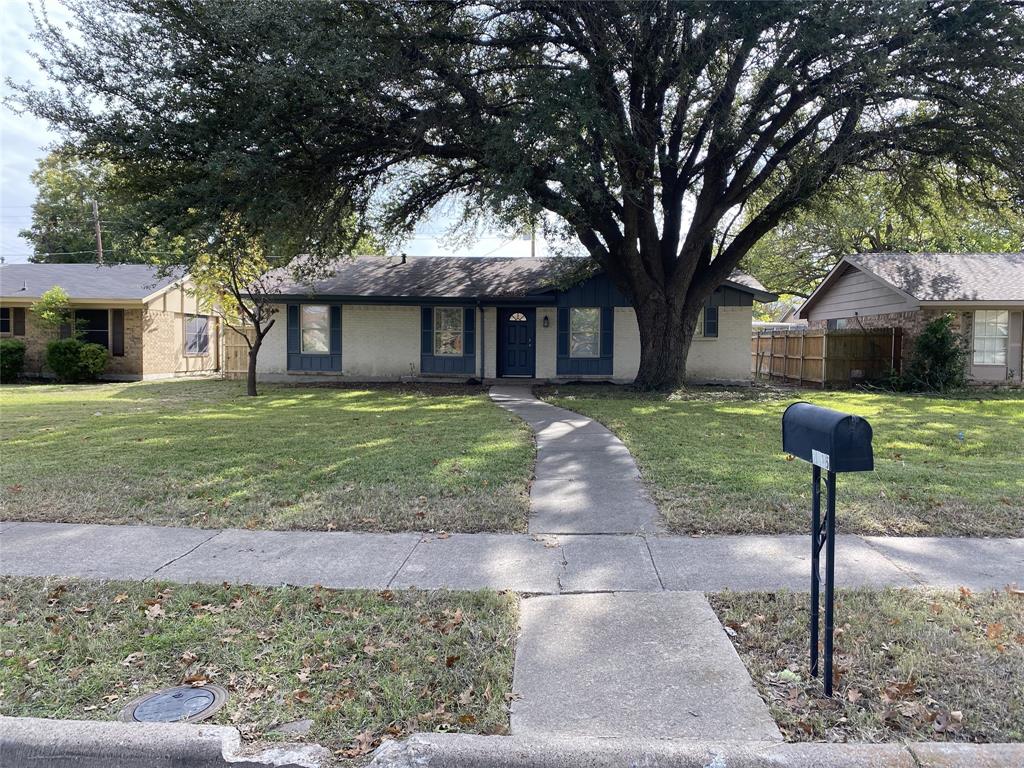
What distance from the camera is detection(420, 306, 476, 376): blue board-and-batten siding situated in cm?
2064

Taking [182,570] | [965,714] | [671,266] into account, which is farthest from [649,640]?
[671,266]

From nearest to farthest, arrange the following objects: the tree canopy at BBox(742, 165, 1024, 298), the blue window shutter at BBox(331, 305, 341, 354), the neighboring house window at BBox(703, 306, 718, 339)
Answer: the tree canopy at BBox(742, 165, 1024, 298), the neighboring house window at BBox(703, 306, 718, 339), the blue window shutter at BBox(331, 305, 341, 354)

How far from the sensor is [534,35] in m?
12.7

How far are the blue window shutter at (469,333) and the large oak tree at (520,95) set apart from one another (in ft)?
19.9

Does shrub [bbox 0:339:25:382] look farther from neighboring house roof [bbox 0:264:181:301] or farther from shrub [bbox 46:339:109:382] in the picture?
neighboring house roof [bbox 0:264:181:301]

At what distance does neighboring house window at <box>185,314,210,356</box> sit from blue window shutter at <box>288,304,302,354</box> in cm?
638

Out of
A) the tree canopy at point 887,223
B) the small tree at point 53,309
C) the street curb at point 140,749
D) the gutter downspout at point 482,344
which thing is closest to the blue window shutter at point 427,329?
the gutter downspout at point 482,344

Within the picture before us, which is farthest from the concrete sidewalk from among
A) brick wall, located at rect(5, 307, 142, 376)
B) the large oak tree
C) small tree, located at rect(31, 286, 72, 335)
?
brick wall, located at rect(5, 307, 142, 376)

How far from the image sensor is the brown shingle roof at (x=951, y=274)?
719 inches

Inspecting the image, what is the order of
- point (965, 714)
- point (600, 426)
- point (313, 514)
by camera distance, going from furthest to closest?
point (600, 426), point (313, 514), point (965, 714)

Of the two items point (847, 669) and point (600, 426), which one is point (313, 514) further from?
point (600, 426)

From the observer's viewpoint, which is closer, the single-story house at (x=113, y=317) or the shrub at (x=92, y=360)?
the shrub at (x=92, y=360)

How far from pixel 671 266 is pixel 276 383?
1257cm

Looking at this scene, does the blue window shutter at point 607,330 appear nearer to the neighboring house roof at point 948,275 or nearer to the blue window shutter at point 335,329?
the neighboring house roof at point 948,275
